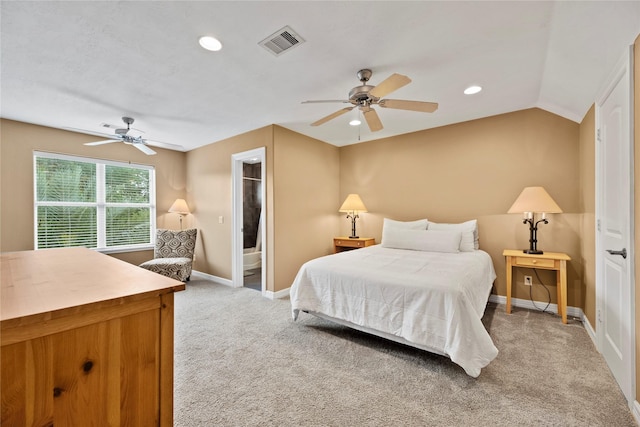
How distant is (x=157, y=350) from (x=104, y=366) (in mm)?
149

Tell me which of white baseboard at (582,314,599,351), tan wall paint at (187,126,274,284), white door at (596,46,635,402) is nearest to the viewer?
white door at (596,46,635,402)

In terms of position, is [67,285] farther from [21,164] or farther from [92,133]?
[92,133]

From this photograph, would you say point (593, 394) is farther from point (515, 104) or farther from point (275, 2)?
point (275, 2)


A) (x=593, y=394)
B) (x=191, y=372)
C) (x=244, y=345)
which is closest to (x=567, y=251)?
(x=593, y=394)

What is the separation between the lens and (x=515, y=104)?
323cm

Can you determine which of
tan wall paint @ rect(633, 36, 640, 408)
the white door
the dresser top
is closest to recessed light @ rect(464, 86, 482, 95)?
the white door

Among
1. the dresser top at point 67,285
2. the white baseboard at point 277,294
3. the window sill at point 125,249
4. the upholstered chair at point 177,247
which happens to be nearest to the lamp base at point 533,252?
the white baseboard at point 277,294

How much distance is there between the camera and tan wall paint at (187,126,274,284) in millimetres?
4121

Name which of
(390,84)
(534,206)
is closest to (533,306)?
(534,206)

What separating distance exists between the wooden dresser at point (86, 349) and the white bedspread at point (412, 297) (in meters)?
1.68

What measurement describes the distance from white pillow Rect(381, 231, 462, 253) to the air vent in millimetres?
2637

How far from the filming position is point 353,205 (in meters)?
4.57

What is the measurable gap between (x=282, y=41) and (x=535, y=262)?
338cm

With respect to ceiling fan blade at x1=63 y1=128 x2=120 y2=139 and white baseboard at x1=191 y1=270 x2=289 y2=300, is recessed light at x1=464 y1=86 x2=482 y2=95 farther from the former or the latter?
ceiling fan blade at x1=63 y1=128 x2=120 y2=139
